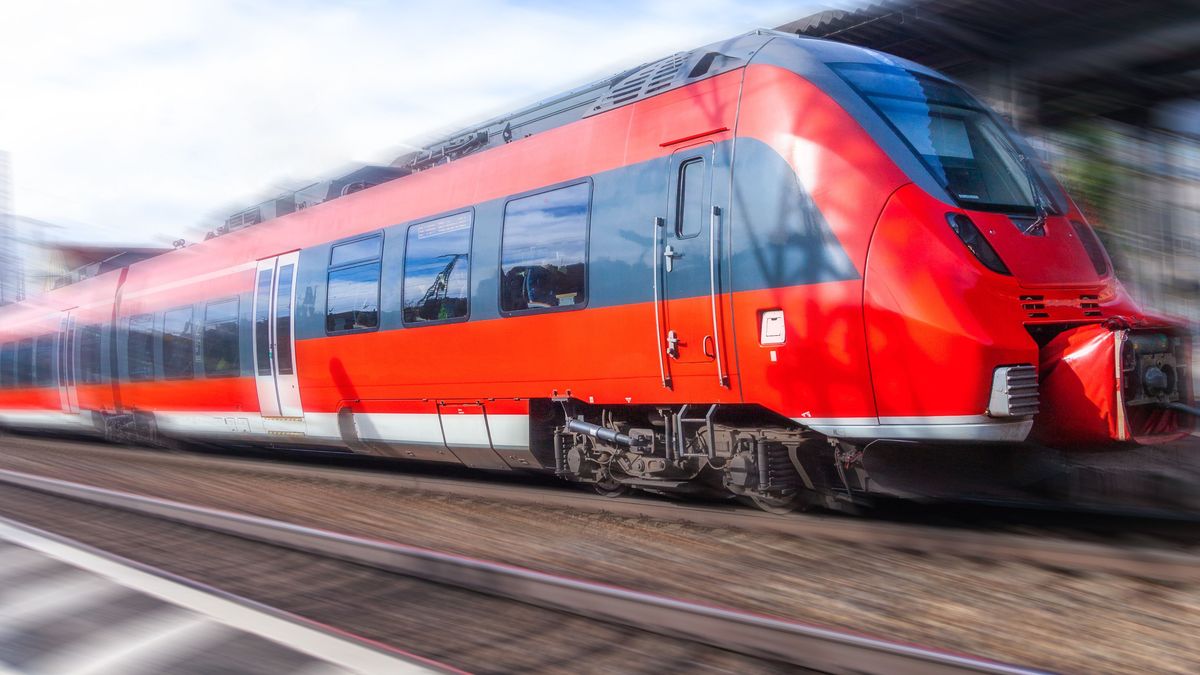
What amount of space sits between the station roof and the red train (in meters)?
2.93

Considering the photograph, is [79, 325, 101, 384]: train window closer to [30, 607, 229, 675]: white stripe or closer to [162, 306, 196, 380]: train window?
[162, 306, 196, 380]: train window

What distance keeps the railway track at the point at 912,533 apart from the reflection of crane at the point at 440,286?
1713 mm

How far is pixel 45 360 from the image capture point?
57.3 feet

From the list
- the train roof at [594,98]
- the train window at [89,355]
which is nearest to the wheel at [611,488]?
the train roof at [594,98]

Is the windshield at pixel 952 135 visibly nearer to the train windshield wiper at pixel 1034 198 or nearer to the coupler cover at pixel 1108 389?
the train windshield wiper at pixel 1034 198

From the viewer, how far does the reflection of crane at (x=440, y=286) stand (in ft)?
26.0

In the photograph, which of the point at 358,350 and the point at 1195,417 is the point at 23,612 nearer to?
the point at 358,350

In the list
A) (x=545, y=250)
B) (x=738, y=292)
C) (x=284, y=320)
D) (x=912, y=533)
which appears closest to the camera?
(x=912, y=533)

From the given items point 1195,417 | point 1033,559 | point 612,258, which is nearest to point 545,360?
point 612,258

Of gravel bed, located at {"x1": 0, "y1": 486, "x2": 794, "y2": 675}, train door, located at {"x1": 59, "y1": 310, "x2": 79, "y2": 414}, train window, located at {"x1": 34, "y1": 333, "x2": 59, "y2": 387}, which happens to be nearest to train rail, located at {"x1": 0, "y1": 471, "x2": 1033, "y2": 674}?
gravel bed, located at {"x1": 0, "y1": 486, "x2": 794, "y2": 675}

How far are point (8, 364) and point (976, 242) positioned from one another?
20.2 metres

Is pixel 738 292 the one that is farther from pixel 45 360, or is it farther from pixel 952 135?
pixel 45 360

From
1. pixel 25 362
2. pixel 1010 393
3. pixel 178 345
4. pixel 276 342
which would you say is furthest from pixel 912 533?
pixel 25 362

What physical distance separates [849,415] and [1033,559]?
120 centimetres
